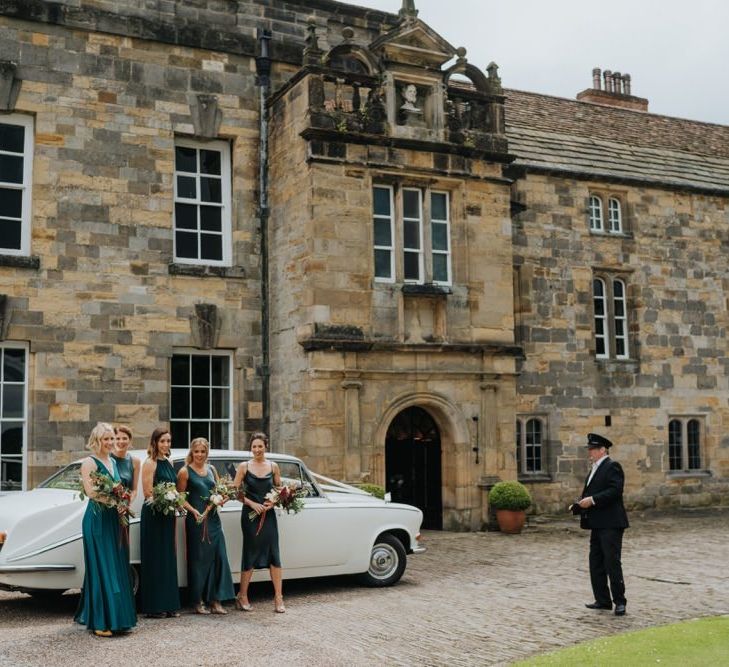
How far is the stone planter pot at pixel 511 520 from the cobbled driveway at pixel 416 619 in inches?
94.7

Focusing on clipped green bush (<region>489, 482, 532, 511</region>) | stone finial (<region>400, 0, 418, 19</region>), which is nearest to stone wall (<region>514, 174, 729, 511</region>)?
clipped green bush (<region>489, 482, 532, 511</region>)

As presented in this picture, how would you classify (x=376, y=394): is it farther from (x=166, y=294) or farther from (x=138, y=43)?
(x=138, y=43)

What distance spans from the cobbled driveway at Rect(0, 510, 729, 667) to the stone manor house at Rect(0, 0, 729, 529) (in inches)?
145

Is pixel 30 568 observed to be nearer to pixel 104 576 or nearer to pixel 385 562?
pixel 104 576

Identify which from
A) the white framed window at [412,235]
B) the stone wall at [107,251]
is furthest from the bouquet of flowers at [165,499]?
the white framed window at [412,235]

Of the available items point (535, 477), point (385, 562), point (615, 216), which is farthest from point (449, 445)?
point (615, 216)

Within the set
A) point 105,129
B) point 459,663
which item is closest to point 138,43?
point 105,129

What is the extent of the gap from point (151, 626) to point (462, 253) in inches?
409

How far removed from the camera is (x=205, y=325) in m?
17.5

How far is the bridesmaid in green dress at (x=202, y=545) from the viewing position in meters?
10.1

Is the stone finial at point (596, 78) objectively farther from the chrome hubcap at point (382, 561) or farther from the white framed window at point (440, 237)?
the chrome hubcap at point (382, 561)

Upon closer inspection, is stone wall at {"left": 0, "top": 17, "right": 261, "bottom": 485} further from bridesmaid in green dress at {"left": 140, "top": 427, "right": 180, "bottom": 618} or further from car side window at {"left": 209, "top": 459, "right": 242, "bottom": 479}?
bridesmaid in green dress at {"left": 140, "top": 427, "right": 180, "bottom": 618}

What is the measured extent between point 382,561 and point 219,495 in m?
2.76

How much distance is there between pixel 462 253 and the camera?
18.2 m
